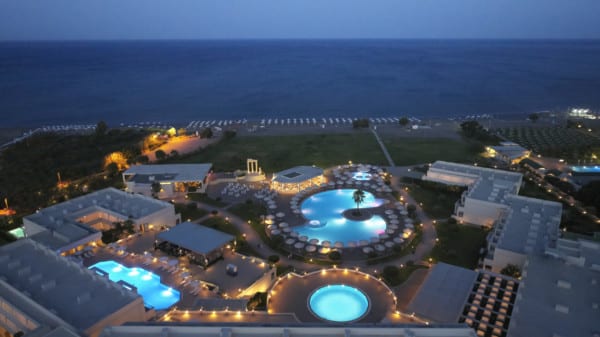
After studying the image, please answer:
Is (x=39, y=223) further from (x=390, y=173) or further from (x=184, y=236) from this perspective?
(x=390, y=173)

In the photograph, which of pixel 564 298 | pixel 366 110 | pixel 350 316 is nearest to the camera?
pixel 564 298

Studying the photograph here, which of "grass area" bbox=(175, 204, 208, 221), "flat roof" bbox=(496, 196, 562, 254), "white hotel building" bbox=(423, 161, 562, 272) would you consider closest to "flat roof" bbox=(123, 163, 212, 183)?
"grass area" bbox=(175, 204, 208, 221)

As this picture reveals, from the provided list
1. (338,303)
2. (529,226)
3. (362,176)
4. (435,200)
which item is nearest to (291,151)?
(362,176)

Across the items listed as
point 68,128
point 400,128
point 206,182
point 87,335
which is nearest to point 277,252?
point 87,335

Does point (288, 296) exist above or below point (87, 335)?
below

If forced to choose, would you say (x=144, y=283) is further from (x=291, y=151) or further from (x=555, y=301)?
(x=291, y=151)

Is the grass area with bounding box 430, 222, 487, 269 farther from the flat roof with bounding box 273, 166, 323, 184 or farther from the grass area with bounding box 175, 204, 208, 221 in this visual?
the grass area with bounding box 175, 204, 208, 221

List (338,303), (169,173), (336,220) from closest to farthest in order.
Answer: (338,303) < (336,220) < (169,173)
